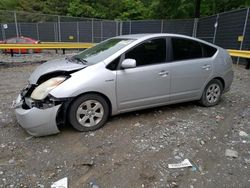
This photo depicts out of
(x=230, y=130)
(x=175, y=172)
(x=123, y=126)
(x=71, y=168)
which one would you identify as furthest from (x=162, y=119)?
(x=71, y=168)

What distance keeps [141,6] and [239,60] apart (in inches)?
874

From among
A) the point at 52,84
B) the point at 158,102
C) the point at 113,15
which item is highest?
the point at 113,15

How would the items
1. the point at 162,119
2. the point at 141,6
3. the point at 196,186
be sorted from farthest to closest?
1. the point at 141,6
2. the point at 162,119
3. the point at 196,186

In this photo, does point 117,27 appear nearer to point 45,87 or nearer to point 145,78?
point 145,78

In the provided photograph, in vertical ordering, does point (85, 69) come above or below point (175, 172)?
above

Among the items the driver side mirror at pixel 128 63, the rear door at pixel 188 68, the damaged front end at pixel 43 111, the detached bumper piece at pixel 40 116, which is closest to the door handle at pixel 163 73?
the rear door at pixel 188 68

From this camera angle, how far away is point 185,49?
4.38 meters

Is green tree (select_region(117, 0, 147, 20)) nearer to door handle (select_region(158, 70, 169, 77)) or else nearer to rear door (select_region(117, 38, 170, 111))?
rear door (select_region(117, 38, 170, 111))

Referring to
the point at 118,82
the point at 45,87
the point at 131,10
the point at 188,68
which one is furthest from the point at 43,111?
the point at 131,10

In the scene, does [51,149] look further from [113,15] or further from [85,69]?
[113,15]

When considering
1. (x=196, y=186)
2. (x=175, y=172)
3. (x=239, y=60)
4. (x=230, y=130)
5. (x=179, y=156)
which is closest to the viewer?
(x=196, y=186)

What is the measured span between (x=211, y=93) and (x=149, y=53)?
69.3 inches

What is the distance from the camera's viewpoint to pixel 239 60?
413 inches

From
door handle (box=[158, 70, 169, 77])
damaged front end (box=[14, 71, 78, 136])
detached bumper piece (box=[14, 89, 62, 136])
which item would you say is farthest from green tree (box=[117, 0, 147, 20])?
detached bumper piece (box=[14, 89, 62, 136])
